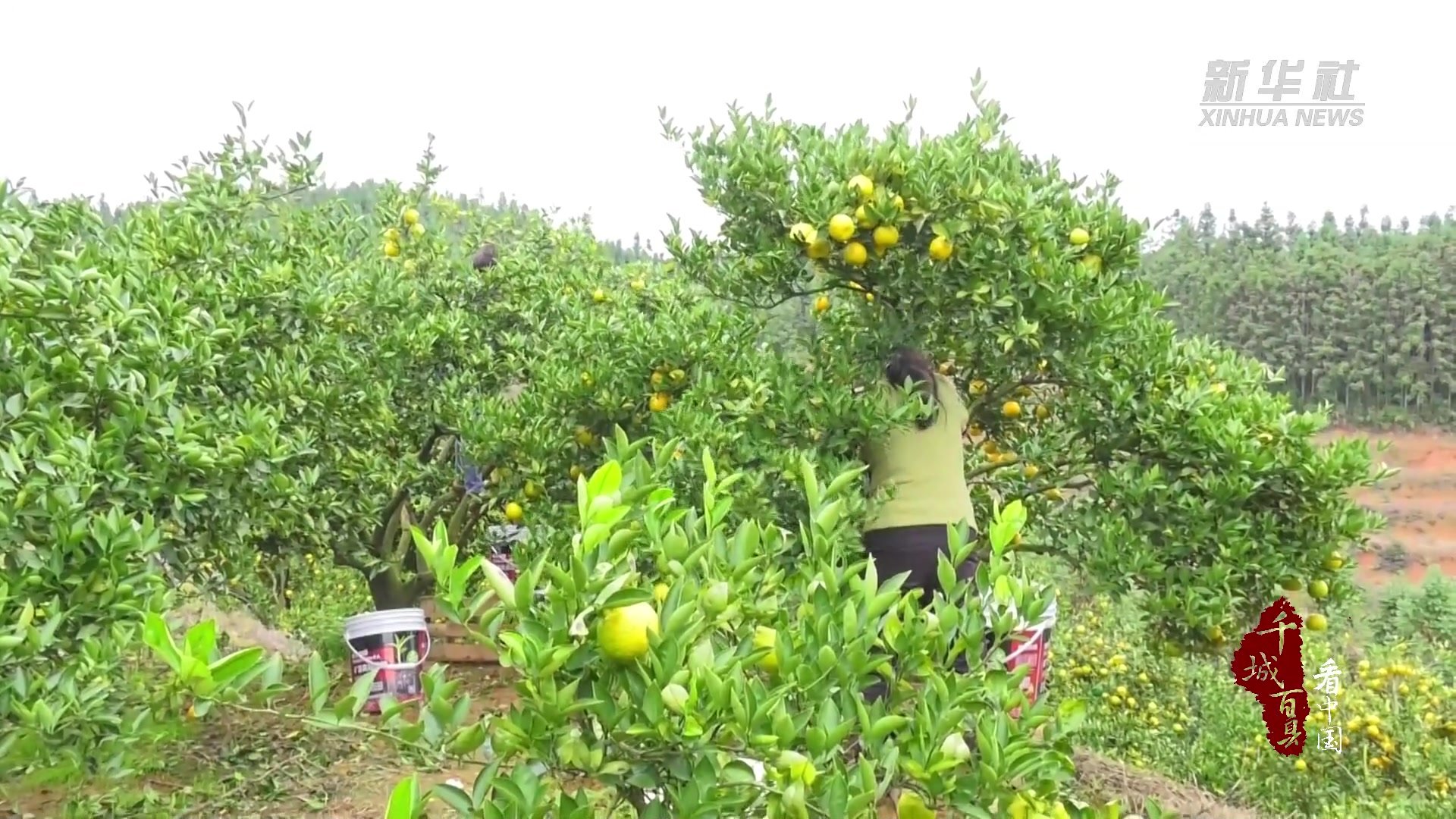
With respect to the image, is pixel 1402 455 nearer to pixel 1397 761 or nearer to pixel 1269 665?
pixel 1397 761

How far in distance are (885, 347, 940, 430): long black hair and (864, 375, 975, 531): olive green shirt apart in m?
0.09

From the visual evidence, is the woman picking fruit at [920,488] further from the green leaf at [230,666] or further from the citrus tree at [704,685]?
the green leaf at [230,666]

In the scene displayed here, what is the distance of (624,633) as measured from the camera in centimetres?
95

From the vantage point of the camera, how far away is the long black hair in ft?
8.65

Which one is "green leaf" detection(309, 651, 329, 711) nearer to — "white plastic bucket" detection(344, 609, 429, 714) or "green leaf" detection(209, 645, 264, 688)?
"green leaf" detection(209, 645, 264, 688)

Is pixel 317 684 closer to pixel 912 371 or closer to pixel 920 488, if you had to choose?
pixel 912 371

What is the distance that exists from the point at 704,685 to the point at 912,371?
5.84ft

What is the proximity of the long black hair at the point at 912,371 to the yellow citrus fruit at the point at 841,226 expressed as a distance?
40 cm

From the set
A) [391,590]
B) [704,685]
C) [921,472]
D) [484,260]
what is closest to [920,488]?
[921,472]

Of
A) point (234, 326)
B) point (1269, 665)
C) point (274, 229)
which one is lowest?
point (1269, 665)

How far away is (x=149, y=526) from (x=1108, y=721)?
4.65 m

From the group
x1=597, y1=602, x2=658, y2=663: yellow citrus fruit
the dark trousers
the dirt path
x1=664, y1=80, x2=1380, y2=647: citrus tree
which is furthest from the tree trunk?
the dirt path

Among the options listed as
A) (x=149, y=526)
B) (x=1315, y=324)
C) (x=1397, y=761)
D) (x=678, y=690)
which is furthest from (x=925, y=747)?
(x=1315, y=324)

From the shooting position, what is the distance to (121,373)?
204cm
